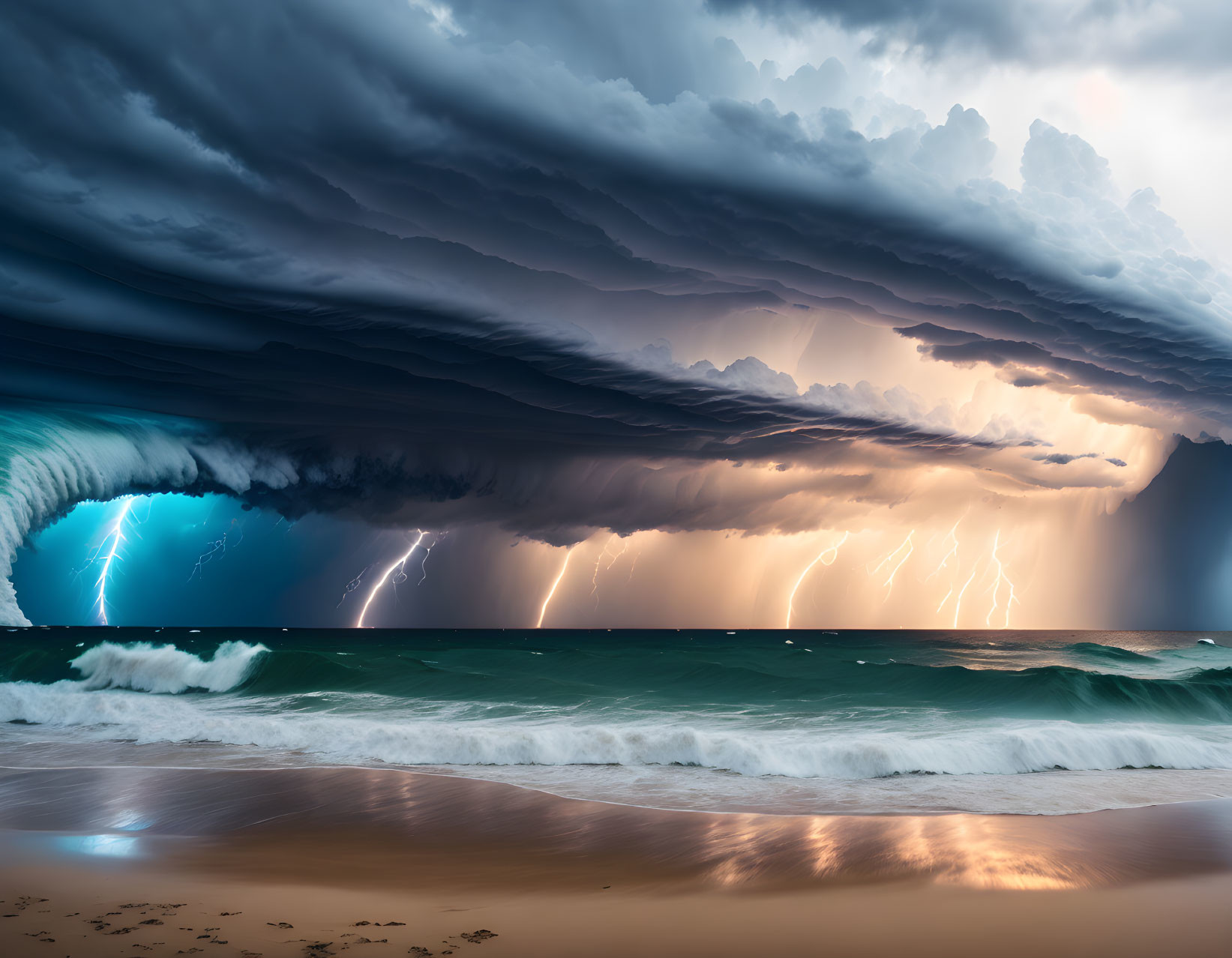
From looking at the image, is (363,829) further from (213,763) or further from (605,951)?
(213,763)

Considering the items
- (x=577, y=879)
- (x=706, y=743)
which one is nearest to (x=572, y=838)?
(x=577, y=879)

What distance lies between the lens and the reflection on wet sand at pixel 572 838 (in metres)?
8.48

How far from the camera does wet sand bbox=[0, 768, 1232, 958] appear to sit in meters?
6.41

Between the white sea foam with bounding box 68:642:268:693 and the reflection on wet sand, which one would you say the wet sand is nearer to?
the reflection on wet sand

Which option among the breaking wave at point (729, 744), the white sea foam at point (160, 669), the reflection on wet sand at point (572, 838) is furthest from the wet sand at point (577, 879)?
the white sea foam at point (160, 669)

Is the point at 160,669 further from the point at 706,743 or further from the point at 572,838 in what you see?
the point at 572,838

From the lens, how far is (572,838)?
33.2ft

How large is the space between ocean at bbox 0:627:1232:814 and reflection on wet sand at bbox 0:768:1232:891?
1217 millimetres

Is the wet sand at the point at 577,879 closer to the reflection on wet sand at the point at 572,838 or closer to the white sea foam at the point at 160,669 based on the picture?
the reflection on wet sand at the point at 572,838

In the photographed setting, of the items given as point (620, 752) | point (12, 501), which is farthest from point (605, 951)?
point (12, 501)

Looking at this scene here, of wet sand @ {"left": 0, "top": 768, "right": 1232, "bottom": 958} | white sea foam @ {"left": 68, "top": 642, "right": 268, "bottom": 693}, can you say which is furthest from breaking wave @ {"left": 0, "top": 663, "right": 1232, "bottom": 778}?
white sea foam @ {"left": 68, "top": 642, "right": 268, "bottom": 693}

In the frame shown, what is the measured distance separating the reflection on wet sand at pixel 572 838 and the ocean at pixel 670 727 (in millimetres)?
1217

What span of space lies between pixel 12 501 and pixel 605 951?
3681cm

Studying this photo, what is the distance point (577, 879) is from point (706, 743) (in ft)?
25.8
